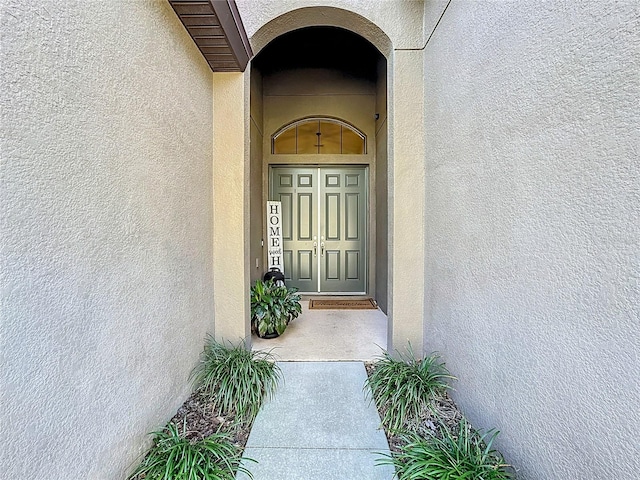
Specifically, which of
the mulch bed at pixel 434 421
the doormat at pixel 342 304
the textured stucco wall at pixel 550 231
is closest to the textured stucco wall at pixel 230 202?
the mulch bed at pixel 434 421

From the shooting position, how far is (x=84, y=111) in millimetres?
1161

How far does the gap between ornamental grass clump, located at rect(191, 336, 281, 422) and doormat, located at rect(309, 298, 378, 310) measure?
2.01 m

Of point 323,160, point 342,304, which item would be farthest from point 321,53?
point 342,304

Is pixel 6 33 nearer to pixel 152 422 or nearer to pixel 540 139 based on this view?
pixel 152 422

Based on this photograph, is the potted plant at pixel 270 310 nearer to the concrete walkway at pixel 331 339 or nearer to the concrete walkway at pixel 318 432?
the concrete walkway at pixel 331 339

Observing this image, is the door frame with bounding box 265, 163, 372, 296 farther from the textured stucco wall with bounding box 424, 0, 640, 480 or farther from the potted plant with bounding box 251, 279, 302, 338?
the textured stucco wall with bounding box 424, 0, 640, 480

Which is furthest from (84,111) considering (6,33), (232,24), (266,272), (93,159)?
(266,272)

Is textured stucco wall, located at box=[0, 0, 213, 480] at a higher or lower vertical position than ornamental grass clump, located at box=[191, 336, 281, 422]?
higher

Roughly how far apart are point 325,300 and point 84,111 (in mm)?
4024

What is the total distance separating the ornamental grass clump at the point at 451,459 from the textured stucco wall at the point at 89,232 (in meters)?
1.34

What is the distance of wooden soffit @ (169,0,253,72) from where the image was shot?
1761mm

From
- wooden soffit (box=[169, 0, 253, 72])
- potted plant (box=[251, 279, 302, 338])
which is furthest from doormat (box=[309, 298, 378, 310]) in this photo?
wooden soffit (box=[169, 0, 253, 72])

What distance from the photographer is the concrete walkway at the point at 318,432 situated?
1.56 m

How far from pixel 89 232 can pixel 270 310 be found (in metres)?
2.01
